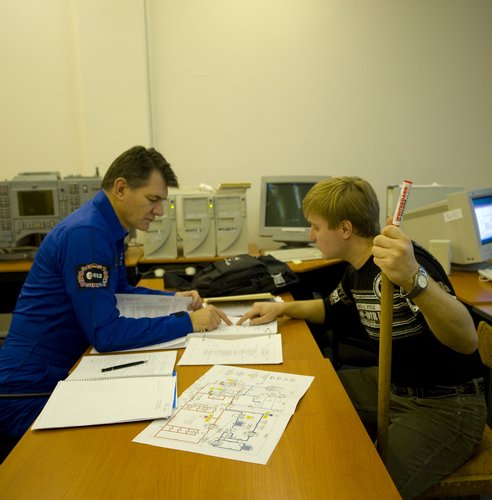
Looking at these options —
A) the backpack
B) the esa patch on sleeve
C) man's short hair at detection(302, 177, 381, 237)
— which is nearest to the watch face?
man's short hair at detection(302, 177, 381, 237)

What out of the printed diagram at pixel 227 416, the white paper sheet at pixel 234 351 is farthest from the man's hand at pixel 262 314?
the printed diagram at pixel 227 416

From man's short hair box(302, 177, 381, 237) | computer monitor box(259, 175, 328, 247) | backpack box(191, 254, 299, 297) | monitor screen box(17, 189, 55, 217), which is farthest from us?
computer monitor box(259, 175, 328, 247)

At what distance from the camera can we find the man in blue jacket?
1.47 m

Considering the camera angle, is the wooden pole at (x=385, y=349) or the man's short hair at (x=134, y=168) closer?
the wooden pole at (x=385, y=349)

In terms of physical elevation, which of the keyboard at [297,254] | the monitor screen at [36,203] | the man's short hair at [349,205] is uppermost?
the man's short hair at [349,205]

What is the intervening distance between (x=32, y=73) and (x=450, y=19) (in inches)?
127

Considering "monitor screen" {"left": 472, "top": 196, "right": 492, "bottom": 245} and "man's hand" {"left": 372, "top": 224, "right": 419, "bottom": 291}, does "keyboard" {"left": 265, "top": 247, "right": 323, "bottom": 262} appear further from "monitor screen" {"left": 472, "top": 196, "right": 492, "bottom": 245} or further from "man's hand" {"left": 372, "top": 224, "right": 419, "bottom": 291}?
"man's hand" {"left": 372, "top": 224, "right": 419, "bottom": 291}

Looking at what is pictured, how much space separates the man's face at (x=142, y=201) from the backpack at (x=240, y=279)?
1.38 feet

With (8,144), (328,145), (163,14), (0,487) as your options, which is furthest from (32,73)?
(0,487)

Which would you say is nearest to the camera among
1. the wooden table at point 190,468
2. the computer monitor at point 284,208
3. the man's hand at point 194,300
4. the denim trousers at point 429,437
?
the wooden table at point 190,468

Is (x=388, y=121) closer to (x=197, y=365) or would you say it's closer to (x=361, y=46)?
(x=361, y=46)

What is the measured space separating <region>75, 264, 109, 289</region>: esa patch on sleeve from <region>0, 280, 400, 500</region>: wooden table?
1.72ft

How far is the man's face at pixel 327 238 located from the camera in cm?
155

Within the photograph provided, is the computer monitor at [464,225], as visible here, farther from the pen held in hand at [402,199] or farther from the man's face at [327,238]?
the pen held in hand at [402,199]
